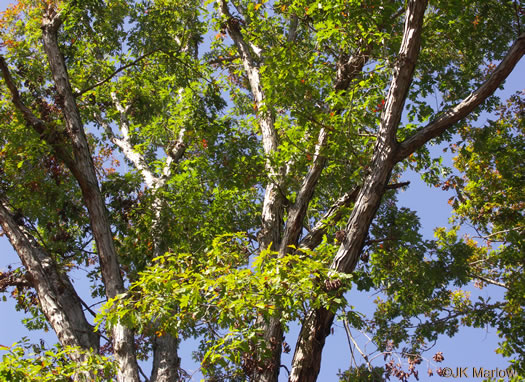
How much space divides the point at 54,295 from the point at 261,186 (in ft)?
15.5

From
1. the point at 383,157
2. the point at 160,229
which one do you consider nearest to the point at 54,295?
the point at 160,229

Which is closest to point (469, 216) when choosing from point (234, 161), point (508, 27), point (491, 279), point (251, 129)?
point (491, 279)

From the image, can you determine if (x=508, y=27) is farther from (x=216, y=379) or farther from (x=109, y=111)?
(x=109, y=111)

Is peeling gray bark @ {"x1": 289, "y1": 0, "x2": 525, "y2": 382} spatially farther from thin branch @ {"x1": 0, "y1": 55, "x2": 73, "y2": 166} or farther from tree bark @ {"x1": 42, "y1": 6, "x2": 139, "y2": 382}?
thin branch @ {"x1": 0, "y1": 55, "x2": 73, "y2": 166}

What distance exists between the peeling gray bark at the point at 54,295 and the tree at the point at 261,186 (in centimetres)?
2

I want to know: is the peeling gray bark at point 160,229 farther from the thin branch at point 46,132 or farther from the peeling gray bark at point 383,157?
the peeling gray bark at point 383,157

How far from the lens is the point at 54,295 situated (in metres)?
6.66

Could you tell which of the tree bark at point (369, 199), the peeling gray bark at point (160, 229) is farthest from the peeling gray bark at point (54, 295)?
the tree bark at point (369, 199)

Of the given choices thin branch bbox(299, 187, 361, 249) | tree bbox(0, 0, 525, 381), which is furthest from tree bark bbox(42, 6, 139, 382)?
thin branch bbox(299, 187, 361, 249)

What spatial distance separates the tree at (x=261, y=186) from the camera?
6.12 m

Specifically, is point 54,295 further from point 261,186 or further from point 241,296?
point 261,186

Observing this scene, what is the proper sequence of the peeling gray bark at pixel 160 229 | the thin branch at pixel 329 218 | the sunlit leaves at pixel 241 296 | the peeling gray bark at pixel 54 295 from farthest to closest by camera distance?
the peeling gray bark at pixel 160 229
the thin branch at pixel 329 218
the peeling gray bark at pixel 54 295
the sunlit leaves at pixel 241 296

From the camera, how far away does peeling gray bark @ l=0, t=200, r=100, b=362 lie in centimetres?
654

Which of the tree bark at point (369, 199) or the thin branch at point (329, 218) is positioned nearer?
the tree bark at point (369, 199)
